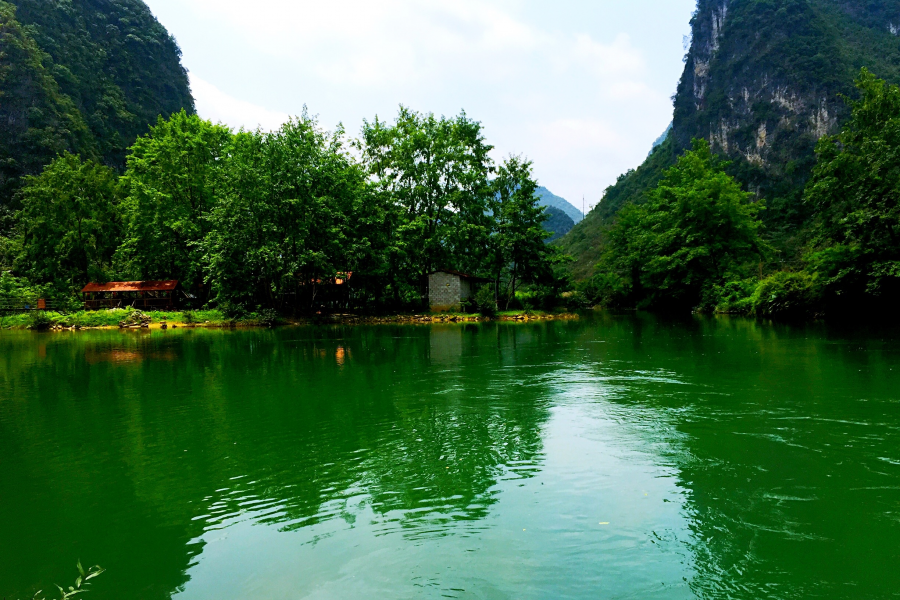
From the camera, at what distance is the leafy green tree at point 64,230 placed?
4459cm

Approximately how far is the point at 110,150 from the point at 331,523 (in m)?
90.7

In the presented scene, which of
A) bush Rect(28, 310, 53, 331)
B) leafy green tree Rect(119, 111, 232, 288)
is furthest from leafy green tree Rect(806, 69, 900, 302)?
bush Rect(28, 310, 53, 331)

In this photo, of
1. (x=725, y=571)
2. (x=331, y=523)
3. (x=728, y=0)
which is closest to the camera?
(x=725, y=571)

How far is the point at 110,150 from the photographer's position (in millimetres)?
77812

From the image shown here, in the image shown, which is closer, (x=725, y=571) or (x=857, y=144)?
(x=725, y=571)

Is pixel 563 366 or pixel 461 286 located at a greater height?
pixel 461 286

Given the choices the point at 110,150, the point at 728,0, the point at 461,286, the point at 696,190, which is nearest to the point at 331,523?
the point at 461,286

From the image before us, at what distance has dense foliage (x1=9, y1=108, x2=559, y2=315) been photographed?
37.7m

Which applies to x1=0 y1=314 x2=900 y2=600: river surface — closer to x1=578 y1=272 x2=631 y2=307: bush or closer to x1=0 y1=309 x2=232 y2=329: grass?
x1=0 y1=309 x2=232 y2=329: grass

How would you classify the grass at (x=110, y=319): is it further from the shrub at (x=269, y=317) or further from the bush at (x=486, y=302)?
the bush at (x=486, y=302)

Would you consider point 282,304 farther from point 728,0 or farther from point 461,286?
point 728,0

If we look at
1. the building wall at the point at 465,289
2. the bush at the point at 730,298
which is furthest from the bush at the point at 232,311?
the bush at the point at 730,298

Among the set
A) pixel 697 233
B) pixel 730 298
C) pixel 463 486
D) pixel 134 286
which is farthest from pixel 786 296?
pixel 134 286

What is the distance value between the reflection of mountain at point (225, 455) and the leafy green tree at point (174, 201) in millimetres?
29804
